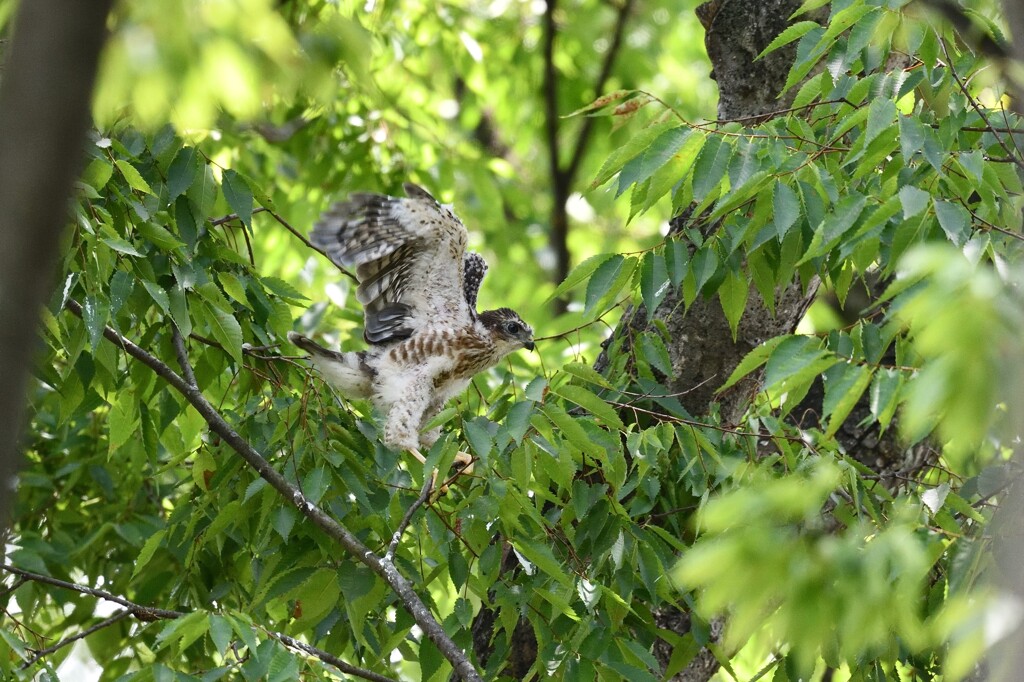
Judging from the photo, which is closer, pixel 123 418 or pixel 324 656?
pixel 324 656

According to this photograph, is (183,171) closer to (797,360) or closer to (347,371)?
(347,371)

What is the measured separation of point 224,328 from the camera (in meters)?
3.14

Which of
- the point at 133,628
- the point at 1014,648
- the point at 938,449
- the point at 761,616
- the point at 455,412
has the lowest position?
the point at 133,628

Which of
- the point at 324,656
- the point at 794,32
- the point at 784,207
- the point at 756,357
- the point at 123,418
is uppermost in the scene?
the point at 794,32

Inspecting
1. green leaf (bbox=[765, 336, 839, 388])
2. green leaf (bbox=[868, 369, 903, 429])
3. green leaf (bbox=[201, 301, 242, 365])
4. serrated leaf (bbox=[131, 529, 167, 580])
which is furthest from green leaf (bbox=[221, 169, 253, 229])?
green leaf (bbox=[868, 369, 903, 429])

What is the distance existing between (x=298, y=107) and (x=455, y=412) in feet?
12.5

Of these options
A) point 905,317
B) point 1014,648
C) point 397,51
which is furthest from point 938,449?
point 397,51

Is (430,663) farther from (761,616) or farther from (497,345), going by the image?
(497,345)

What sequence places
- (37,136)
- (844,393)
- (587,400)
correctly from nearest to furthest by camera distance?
(37,136) < (844,393) < (587,400)

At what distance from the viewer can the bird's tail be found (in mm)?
4336

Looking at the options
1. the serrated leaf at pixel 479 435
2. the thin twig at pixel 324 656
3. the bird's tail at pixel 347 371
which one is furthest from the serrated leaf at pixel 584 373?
the bird's tail at pixel 347 371

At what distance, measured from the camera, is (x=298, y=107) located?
6.02 metres

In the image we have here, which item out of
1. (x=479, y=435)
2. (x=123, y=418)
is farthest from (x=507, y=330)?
(x=479, y=435)

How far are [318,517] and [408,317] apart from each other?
65.4 inches
